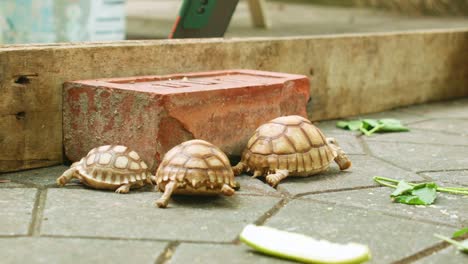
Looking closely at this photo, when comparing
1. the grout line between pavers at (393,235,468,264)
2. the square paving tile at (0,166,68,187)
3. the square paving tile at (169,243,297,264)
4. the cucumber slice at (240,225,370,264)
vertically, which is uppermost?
the cucumber slice at (240,225,370,264)

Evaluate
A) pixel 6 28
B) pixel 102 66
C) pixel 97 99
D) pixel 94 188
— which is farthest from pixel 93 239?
pixel 6 28

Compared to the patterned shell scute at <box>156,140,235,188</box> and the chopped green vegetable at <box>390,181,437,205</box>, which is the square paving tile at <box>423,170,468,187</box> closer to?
the chopped green vegetable at <box>390,181,437,205</box>

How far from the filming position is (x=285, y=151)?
310 centimetres

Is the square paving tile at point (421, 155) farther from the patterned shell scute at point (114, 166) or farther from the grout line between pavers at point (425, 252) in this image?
the patterned shell scute at point (114, 166)

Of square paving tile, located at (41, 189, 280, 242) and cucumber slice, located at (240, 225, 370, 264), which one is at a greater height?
cucumber slice, located at (240, 225, 370, 264)

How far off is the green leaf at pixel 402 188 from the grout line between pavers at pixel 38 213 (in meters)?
1.25

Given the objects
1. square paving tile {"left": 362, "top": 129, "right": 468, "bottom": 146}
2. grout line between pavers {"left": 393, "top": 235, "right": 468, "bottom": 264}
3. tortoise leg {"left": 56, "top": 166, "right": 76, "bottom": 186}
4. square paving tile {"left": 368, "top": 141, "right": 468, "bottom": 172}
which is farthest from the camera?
square paving tile {"left": 362, "top": 129, "right": 468, "bottom": 146}

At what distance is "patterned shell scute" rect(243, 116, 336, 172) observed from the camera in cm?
310

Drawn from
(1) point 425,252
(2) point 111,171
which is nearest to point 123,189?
(2) point 111,171

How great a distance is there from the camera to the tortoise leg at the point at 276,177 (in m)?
2.99

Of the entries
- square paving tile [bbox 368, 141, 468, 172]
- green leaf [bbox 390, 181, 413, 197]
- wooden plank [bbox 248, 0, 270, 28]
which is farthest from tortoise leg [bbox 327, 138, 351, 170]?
wooden plank [bbox 248, 0, 270, 28]

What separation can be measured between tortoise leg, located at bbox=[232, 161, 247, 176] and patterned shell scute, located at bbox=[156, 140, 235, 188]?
1.11 ft

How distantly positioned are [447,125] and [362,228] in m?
2.31

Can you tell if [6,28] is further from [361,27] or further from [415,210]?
[361,27]
